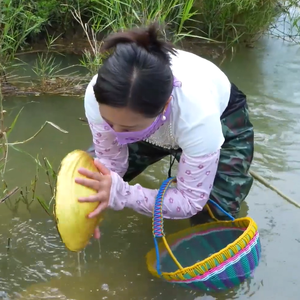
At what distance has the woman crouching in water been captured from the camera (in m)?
1.46

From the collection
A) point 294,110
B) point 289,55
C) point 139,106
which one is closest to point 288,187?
point 294,110

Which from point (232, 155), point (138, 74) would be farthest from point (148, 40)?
point (232, 155)

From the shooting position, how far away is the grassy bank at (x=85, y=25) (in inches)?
133

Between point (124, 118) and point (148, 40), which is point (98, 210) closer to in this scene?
point (124, 118)

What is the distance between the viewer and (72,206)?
1578 mm

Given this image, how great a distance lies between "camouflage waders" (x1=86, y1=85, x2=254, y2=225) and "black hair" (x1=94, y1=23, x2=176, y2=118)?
0.57 meters

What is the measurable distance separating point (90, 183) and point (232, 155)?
0.70 metres

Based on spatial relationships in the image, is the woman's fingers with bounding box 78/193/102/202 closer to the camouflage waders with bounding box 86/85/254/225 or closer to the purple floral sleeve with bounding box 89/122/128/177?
the purple floral sleeve with bounding box 89/122/128/177

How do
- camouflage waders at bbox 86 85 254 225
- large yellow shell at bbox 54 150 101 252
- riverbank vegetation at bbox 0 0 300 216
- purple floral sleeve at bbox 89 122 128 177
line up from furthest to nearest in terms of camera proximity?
riverbank vegetation at bbox 0 0 300 216
camouflage waders at bbox 86 85 254 225
purple floral sleeve at bbox 89 122 128 177
large yellow shell at bbox 54 150 101 252

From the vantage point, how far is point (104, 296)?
1.85 metres

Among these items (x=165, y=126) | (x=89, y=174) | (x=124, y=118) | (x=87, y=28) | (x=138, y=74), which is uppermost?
(x=138, y=74)

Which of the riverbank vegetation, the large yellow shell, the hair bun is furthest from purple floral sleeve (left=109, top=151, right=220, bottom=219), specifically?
the riverbank vegetation

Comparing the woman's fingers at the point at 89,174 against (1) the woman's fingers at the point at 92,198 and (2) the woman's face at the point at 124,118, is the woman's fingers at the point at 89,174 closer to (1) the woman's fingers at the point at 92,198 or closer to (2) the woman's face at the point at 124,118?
(1) the woman's fingers at the point at 92,198

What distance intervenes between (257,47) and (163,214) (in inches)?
125
